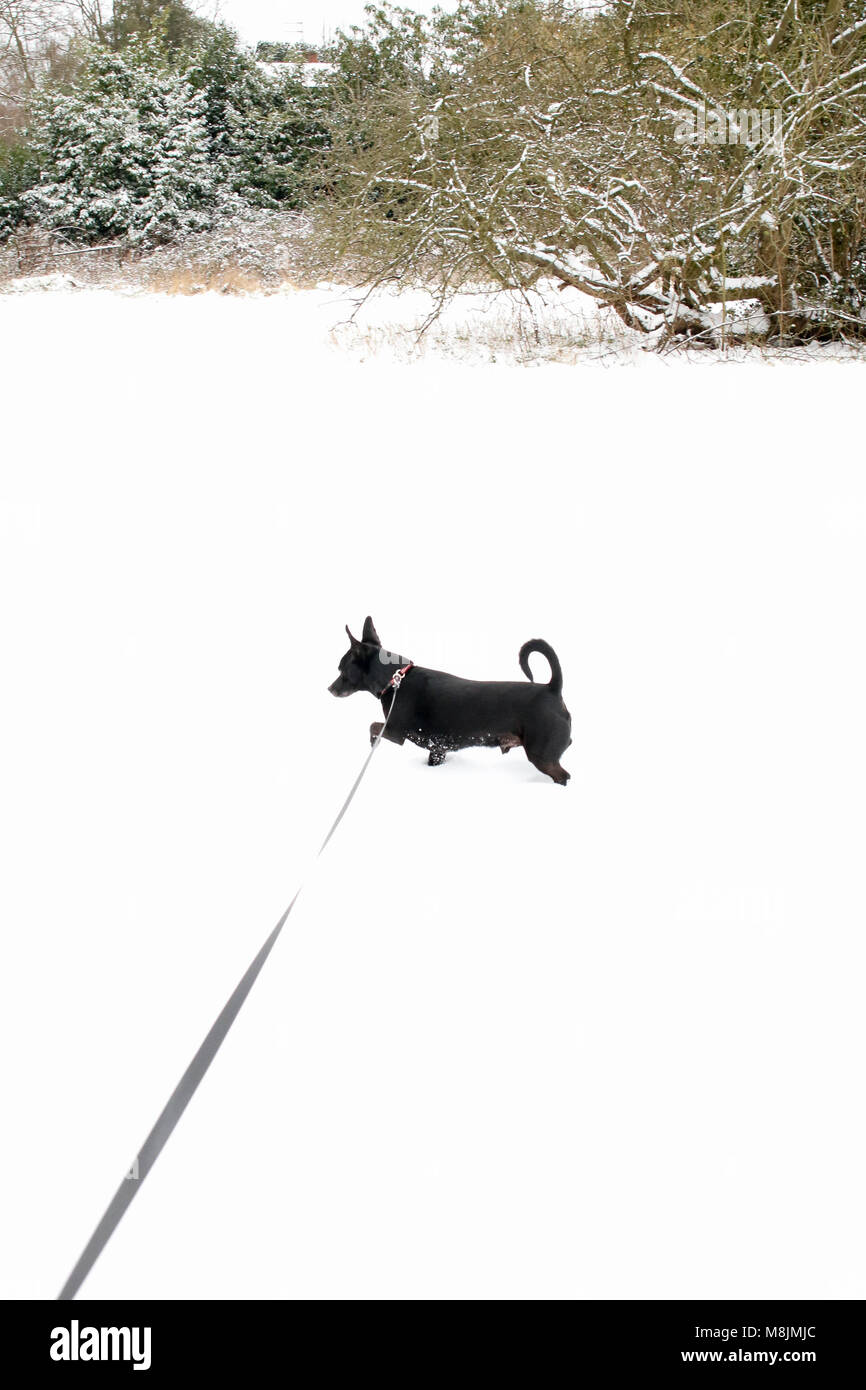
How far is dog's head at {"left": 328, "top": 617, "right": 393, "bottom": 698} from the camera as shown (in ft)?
8.96

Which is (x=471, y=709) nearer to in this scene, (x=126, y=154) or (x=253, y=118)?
(x=126, y=154)

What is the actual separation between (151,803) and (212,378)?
467 cm

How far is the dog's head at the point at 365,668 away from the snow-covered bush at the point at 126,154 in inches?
473

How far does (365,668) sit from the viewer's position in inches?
109

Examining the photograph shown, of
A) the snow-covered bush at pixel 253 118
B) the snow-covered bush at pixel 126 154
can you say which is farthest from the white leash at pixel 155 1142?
the snow-covered bush at pixel 253 118

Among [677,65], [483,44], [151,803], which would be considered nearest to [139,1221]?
[151,803]

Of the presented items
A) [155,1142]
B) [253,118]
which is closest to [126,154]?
[253,118]

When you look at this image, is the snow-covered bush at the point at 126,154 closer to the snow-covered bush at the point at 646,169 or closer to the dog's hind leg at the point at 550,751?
the snow-covered bush at the point at 646,169

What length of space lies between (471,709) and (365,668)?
0.39m

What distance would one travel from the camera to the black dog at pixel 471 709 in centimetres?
254

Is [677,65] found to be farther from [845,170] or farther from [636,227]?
[845,170]

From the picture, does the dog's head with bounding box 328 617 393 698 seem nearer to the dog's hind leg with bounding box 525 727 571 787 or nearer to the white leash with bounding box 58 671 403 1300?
the dog's hind leg with bounding box 525 727 571 787

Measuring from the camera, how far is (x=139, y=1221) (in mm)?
1364

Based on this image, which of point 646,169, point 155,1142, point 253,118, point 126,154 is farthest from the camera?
point 253,118
